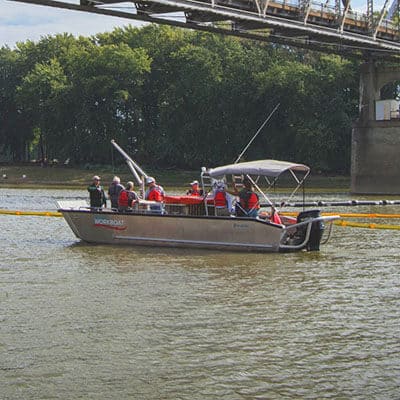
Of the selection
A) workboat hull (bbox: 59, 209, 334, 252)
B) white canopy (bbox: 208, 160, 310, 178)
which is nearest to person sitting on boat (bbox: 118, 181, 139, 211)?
workboat hull (bbox: 59, 209, 334, 252)

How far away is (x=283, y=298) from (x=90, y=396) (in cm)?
624

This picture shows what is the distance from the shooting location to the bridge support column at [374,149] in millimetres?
59375

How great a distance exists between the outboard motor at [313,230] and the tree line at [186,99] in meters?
53.8

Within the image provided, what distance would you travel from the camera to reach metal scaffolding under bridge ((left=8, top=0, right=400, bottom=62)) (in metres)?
39.1

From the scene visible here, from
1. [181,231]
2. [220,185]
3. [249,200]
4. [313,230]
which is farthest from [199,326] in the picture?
[220,185]

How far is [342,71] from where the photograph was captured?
7838 cm

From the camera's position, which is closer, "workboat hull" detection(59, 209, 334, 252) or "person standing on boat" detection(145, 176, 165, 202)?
"workboat hull" detection(59, 209, 334, 252)

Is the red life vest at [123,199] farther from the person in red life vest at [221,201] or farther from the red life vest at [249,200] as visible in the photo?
the red life vest at [249,200]

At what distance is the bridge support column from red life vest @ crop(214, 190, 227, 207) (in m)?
38.4

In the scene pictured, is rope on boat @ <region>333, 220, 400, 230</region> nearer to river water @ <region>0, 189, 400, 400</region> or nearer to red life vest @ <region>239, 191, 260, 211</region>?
river water @ <region>0, 189, 400, 400</region>

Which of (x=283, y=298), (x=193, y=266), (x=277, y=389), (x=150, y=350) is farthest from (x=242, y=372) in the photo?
(x=193, y=266)

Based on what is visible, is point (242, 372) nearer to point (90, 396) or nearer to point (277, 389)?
point (277, 389)

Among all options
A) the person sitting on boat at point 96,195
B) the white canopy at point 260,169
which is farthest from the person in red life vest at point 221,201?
the person sitting on boat at point 96,195

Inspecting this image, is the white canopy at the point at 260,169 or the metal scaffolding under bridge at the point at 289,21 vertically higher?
the metal scaffolding under bridge at the point at 289,21
